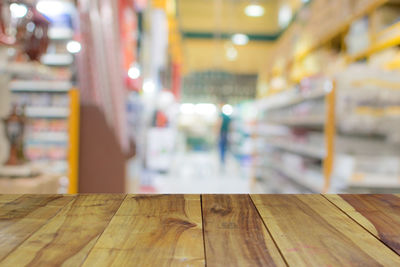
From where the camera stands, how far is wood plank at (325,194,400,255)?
84cm

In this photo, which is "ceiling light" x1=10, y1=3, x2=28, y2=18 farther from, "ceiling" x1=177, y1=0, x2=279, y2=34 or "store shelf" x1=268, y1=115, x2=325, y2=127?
"ceiling" x1=177, y1=0, x2=279, y2=34

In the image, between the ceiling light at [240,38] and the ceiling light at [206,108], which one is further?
the ceiling light at [206,108]

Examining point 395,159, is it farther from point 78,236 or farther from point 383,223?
point 78,236

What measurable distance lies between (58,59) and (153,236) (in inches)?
164

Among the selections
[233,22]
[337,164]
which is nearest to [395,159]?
[337,164]

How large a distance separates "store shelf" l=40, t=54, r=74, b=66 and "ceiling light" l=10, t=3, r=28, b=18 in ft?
7.20

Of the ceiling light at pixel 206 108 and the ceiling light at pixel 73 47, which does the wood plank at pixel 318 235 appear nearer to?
the ceiling light at pixel 73 47

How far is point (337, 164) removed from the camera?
2727 mm

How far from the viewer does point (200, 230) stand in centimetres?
84

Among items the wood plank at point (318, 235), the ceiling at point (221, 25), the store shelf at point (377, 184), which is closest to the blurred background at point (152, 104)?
the store shelf at point (377, 184)

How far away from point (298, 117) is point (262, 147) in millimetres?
2509

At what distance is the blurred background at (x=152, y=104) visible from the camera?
2520 millimetres

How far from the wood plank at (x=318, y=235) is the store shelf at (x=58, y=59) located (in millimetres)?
3933

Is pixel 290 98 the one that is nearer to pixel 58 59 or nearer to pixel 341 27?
pixel 341 27
